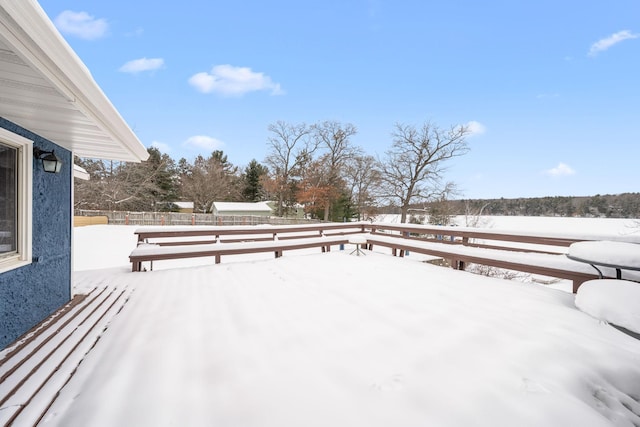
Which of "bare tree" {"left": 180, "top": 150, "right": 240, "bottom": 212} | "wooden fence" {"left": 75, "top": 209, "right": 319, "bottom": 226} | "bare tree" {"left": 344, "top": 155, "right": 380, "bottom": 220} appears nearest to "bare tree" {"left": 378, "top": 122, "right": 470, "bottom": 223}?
"bare tree" {"left": 344, "top": 155, "right": 380, "bottom": 220}

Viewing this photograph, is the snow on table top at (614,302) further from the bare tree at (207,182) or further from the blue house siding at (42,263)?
the bare tree at (207,182)

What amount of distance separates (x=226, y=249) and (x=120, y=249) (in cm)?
750

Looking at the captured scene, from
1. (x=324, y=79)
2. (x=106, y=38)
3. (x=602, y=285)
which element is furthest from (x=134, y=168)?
(x=602, y=285)

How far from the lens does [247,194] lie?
1319 inches

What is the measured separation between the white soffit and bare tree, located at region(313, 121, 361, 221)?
2059cm

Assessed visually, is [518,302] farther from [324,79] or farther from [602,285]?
[324,79]

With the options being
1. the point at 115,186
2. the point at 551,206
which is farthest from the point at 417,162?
the point at 115,186

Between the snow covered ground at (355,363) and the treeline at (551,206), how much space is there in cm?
1346

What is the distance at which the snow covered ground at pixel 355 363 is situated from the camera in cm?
138

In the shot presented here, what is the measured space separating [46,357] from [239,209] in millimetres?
23293

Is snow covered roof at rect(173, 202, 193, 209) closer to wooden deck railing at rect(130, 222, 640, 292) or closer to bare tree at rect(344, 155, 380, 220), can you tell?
bare tree at rect(344, 155, 380, 220)

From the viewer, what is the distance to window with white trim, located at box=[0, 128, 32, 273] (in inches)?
83.0

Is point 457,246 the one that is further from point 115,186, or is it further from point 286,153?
point 115,186

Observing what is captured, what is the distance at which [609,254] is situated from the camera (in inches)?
103
